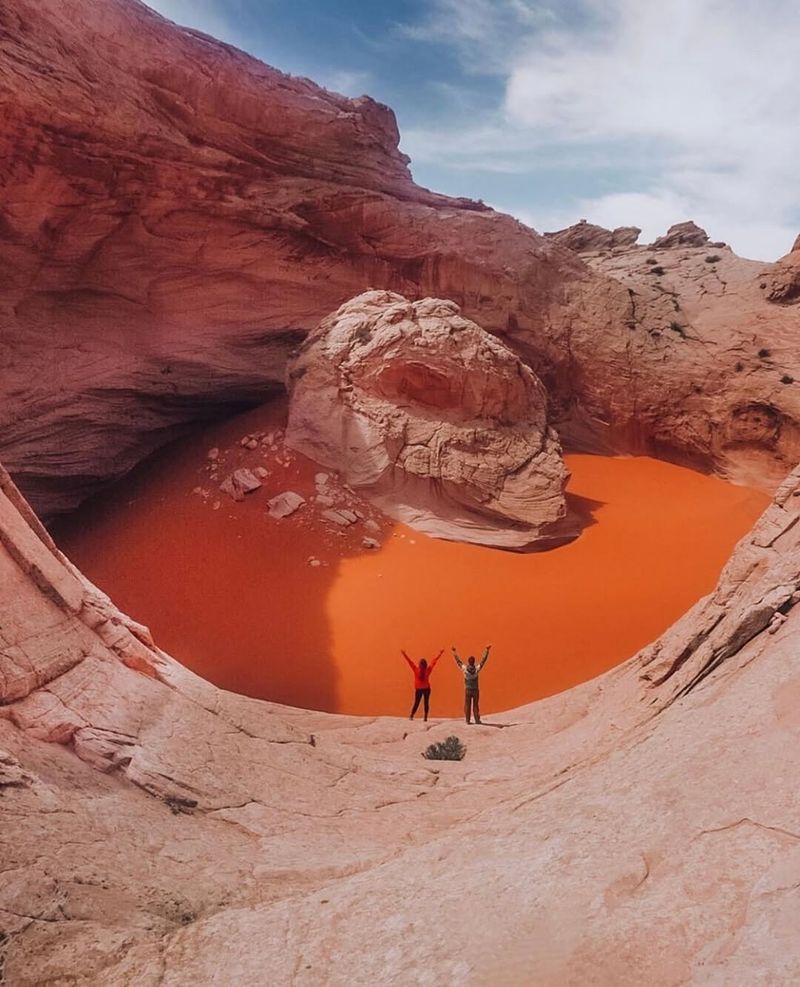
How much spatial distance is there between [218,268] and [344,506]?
683 centimetres

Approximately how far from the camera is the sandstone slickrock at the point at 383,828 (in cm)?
197

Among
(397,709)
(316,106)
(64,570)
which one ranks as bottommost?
(397,709)

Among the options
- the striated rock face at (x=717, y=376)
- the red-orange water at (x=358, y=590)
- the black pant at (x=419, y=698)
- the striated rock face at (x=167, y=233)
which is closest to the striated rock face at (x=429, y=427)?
the red-orange water at (x=358, y=590)

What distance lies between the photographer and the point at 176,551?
38.0ft

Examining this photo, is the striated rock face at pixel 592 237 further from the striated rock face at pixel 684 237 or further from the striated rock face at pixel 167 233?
the striated rock face at pixel 167 233

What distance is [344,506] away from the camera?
12500mm

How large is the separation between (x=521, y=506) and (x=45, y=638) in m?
9.69

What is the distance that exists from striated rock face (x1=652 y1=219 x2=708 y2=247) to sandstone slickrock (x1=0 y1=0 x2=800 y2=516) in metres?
4.22

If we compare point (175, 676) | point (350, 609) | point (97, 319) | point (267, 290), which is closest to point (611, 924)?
point (175, 676)

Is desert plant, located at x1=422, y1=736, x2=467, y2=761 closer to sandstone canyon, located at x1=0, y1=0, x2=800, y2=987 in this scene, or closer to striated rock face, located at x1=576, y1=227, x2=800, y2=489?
sandstone canyon, located at x1=0, y1=0, x2=800, y2=987

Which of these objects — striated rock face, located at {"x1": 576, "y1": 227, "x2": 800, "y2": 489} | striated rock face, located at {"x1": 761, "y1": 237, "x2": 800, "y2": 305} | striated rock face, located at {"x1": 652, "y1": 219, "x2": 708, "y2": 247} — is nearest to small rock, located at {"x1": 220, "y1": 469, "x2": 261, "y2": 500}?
striated rock face, located at {"x1": 576, "y1": 227, "x2": 800, "y2": 489}

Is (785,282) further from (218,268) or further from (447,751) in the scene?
(447,751)

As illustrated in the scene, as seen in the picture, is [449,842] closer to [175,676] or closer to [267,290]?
[175,676]

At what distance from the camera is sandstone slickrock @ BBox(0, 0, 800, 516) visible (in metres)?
12.6
